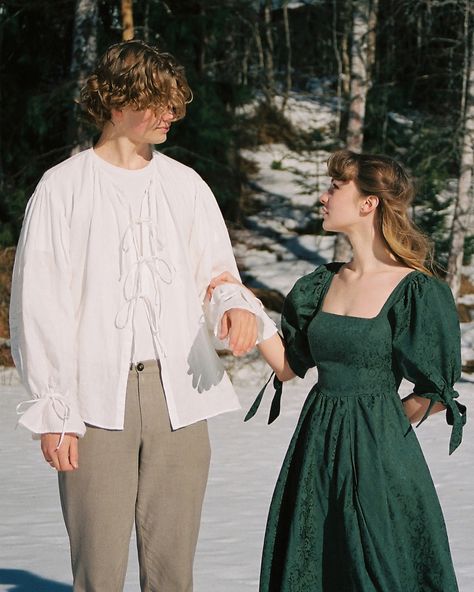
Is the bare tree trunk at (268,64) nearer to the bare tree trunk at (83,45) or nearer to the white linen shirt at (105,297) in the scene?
the bare tree trunk at (83,45)

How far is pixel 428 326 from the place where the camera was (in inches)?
117

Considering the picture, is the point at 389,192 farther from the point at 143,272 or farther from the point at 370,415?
the point at 143,272

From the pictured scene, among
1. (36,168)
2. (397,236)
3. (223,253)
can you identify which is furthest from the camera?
(36,168)

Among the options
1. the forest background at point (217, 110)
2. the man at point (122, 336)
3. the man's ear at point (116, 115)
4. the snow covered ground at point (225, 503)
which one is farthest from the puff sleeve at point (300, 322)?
the forest background at point (217, 110)

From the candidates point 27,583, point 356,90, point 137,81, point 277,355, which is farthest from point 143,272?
point 356,90

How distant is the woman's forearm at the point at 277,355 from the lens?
125 inches

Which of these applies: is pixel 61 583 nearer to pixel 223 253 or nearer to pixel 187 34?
pixel 223 253

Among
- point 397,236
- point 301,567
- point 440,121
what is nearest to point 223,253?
point 397,236

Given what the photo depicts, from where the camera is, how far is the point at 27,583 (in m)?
4.52

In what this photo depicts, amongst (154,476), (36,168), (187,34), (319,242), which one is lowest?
(319,242)

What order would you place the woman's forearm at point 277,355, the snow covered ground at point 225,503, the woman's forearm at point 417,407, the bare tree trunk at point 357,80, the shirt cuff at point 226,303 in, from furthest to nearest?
1. the bare tree trunk at point 357,80
2. the snow covered ground at point 225,503
3. the woman's forearm at point 277,355
4. the woman's forearm at point 417,407
5. the shirt cuff at point 226,303

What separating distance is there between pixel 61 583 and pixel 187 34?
38.1 feet

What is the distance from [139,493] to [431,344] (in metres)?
0.91

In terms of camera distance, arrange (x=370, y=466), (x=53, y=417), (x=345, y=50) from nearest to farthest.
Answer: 1. (x=53, y=417)
2. (x=370, y=466)
3. (x=345, y=50)
